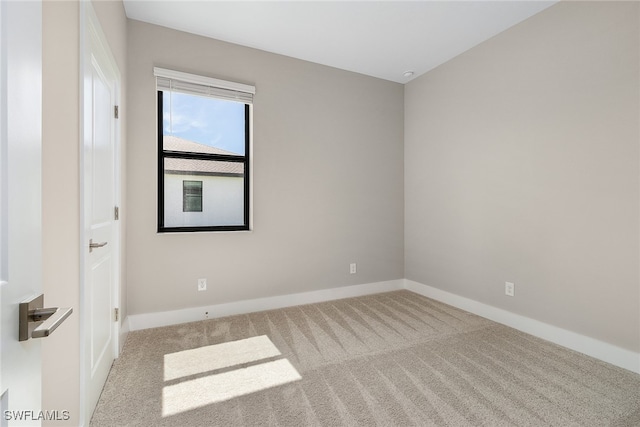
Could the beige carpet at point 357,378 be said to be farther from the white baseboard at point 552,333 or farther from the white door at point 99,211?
the white door at point 99,211

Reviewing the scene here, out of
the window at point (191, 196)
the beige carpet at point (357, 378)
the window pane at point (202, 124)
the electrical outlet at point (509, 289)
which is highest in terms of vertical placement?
the window pane at point (202, 124)

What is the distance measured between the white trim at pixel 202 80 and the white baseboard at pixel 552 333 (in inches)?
124

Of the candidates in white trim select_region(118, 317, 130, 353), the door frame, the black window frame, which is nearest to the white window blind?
the black window frame

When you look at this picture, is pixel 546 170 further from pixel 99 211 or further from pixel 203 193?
pixel 99 211

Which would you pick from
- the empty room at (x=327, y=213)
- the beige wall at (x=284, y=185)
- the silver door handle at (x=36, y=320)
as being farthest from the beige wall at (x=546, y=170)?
the silver door handle at (x=36, y=320)

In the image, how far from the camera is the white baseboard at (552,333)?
6.91 ft

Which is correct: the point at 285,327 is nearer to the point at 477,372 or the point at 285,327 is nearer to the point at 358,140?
the point at 477,372

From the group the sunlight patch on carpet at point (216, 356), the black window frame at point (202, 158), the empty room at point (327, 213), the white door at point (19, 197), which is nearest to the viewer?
the white door at point (19, 197)

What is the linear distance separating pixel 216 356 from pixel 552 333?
2764mm

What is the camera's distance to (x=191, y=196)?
2.96 m

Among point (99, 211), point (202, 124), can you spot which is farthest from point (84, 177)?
point (202, 124)

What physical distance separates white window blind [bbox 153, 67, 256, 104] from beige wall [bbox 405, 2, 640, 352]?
2.25m

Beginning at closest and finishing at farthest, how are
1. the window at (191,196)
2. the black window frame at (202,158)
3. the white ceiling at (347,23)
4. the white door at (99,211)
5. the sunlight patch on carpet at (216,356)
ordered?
the white door at (99,211), the sunlight patch on carpet at (216,356), the white ceiling at (347,23), the black window frame at (202,158), the window at (191,196)

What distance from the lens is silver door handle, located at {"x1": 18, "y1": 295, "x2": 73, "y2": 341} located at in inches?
22.1
